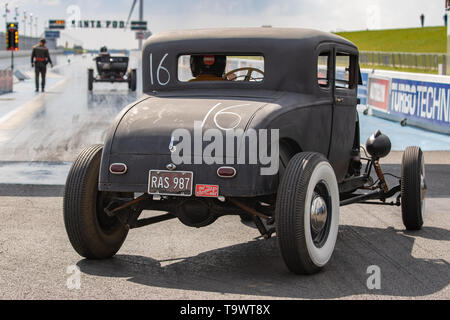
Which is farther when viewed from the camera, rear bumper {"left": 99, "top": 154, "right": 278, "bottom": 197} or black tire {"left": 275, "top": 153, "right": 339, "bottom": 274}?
rear bumper {"left": 99, "top": 154, "right": 278, "bottom": 197}

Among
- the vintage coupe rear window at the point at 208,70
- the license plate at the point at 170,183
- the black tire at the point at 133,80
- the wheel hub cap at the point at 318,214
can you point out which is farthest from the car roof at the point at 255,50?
the black tire at the point at 133,80

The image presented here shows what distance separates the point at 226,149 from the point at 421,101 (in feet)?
46.8

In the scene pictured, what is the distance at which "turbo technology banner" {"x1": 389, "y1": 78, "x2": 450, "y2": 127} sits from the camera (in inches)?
701

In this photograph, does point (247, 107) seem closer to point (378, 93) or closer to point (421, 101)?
point (421, 101)

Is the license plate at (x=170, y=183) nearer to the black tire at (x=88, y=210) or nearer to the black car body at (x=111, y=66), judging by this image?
the black tire at (x=88, y=210)

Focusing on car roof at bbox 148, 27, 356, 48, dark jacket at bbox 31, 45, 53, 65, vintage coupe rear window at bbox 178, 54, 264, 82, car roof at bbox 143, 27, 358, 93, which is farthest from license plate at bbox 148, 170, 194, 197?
dark jacket at bbox 31, 45, 53, 65

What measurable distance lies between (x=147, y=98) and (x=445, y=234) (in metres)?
3.21

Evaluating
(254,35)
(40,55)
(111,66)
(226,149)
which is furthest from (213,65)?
(111,66)

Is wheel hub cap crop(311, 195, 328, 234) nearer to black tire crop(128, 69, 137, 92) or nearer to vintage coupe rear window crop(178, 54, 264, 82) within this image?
vintage coupe rear window crop(178, 54, 264, 82)

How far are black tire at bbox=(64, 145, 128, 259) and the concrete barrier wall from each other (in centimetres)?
1262

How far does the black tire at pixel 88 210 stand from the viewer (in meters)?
6.09

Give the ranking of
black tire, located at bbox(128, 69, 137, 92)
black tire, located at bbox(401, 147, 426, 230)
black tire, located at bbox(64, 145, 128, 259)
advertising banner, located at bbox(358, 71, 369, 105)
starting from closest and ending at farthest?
black tire, located at bbox(64, 145, 128, 259)
black tire, located at bbox(401, 147, 426, 230)
advertising banner, located at bbox(358, 71, 369, 105)
black tire, located at bbox(128, 69, 137, 92)

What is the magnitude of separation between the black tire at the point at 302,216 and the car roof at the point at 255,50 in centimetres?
104

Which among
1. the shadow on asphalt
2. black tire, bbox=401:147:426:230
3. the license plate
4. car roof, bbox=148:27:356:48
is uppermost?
car roof, bbox=148:27:356:48
